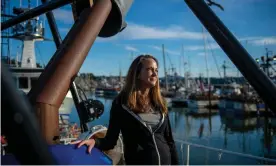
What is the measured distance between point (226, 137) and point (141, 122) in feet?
100

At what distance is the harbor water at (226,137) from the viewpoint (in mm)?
20052

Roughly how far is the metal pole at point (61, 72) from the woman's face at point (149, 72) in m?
0.72

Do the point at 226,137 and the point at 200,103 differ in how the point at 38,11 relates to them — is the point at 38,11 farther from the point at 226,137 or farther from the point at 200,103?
the point at 200,103

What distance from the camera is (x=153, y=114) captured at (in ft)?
8.00

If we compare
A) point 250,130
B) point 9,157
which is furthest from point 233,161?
point 9,157

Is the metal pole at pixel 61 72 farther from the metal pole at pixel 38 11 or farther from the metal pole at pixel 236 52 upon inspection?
the metal pole at pixel 236 52

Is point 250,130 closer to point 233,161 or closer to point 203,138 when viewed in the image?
point 203,138

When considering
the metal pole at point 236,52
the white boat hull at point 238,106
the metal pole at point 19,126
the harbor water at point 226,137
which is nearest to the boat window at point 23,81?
the harbor water at point 226,137

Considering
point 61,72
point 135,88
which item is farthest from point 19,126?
point 135,88

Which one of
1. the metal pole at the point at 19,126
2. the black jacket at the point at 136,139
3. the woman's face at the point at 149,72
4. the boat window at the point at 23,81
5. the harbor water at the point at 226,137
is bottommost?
the harbor water at the point at 226,137

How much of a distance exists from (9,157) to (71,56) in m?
0.75

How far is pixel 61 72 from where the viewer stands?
1.71m

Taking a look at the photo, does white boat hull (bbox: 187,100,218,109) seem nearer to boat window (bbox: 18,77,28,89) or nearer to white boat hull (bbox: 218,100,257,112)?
white boat hull (bbox: 218,100,257,112)

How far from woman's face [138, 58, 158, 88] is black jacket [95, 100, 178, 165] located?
1.21 ft
